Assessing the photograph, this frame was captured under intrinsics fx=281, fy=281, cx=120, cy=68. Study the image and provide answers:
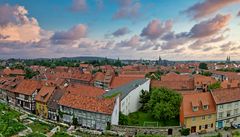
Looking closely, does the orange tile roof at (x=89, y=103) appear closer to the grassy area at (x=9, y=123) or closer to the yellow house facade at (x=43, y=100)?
the yellow house facade at (x=43, y=100)

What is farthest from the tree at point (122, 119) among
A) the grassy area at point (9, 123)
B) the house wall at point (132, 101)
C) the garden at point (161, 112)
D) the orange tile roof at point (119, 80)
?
the orange tile roof at point (119, 80)

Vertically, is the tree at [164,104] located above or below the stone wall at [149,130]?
above

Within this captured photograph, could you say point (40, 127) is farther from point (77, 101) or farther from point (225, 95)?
point (225, 95)

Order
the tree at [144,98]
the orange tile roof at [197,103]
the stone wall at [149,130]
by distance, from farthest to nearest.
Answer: the tree at [144,98] → the orange tile roof at [197,103] → the stone wall at [149,130]

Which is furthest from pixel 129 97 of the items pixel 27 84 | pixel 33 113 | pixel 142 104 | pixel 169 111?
pixel 27 84

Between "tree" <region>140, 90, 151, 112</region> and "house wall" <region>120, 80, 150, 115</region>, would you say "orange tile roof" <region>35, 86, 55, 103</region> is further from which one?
"tree" <region>140, 90, 151, 112</region>

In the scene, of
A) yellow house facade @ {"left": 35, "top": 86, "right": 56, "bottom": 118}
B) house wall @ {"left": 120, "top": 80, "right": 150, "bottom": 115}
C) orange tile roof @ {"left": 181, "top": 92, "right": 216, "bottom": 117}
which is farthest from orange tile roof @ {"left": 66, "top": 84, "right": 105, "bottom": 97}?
orange tile roof @ {"left": 181, "top": 92, "right": 216, "bottom": 117}

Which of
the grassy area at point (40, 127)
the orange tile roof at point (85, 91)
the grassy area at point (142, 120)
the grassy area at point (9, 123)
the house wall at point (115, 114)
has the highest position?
the orange tile roof at point (85, 91)

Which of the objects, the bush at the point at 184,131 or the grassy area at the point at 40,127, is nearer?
the bush at the point at 184,131
